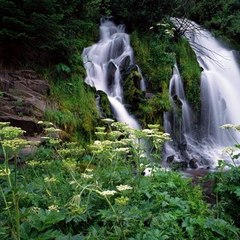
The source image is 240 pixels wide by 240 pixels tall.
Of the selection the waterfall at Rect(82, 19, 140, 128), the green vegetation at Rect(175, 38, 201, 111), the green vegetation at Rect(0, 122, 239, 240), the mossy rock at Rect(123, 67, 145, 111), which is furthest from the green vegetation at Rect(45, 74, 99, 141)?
the green vegetation at Rect(175, 38, 201, 111)

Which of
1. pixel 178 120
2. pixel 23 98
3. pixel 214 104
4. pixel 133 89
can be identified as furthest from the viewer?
pixel 214 104

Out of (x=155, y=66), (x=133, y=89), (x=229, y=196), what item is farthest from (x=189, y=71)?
(x=229, y=196)

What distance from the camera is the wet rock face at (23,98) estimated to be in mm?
6613

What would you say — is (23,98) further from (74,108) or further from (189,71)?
(189,71)

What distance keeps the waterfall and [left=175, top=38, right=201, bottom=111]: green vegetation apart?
1.90 metres

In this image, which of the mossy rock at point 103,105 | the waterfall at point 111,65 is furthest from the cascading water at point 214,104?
the mossy rock at point 103,105

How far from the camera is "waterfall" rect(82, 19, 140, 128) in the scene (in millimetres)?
9217

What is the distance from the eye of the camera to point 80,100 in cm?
839

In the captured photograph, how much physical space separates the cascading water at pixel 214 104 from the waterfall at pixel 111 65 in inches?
74.4

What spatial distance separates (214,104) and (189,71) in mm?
1412

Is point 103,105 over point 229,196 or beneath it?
over

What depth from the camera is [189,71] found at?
11711 millimetres

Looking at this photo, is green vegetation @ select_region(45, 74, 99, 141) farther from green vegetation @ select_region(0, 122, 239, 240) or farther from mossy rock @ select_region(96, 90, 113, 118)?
green vegetation @ select_region(0, 122, 239, 240)

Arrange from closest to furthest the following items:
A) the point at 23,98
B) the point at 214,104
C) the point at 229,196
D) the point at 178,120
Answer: the point at 229,196
the point at 23,98
the point at 178,120
the point at 214,104
